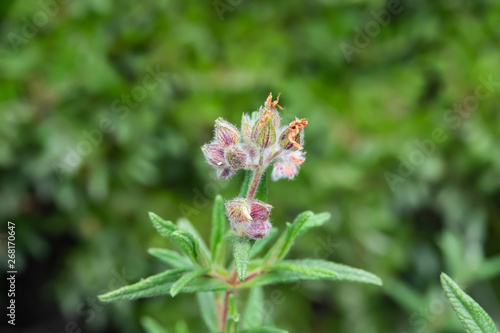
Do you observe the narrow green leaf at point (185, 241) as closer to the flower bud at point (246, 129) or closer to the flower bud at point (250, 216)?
the flower bud at point (250, 216)

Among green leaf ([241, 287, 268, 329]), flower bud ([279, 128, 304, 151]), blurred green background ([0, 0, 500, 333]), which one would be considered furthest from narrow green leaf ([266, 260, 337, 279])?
blurred green background ([0, 0, 500, 333])

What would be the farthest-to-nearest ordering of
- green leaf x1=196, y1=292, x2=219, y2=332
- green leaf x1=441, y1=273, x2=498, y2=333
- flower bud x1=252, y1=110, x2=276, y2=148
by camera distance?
green leaf x1=196, y1=292, x2=219, y2=332 < flower bud x1=252, y1=110, x2=276, y2=148 < green leaf x1=441, y1=273, x2=498, y2=333

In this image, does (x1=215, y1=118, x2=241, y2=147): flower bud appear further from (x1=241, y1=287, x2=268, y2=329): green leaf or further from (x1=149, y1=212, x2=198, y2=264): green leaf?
(x1=241, y1=287, x2=268, y2=329): green leaf

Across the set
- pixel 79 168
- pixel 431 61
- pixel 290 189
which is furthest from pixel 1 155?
pixel 431 61

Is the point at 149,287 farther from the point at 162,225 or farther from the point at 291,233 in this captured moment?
the point at 291,233

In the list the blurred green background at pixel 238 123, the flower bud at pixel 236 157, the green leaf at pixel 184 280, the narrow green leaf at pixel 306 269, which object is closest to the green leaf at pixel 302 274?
the narrow green leaf at pixel 306 269

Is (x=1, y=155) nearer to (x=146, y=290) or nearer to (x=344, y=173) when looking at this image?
(x=146, y=290)

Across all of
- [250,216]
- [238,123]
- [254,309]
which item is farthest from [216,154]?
[238,123]
